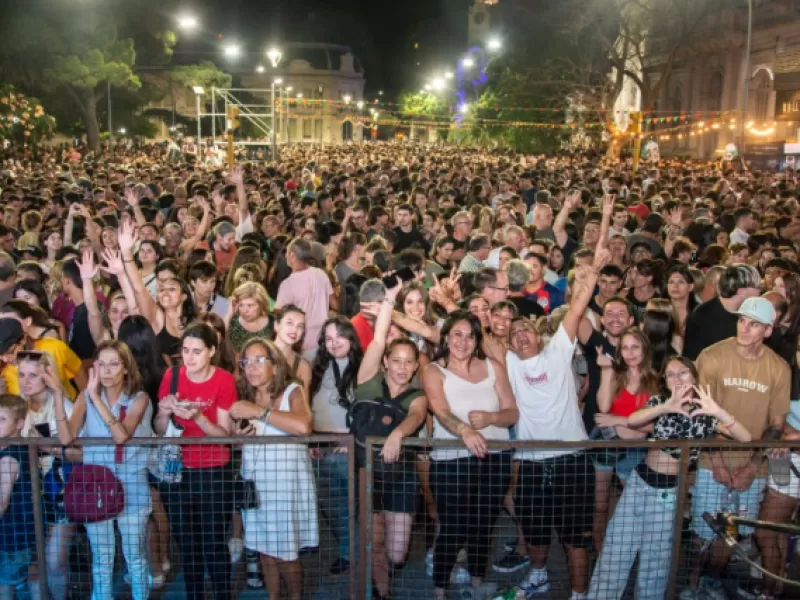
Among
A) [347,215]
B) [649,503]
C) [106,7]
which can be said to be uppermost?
Result: [106,7]

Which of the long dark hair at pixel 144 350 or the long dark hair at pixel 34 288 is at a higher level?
the long dark hair at pixel 34 288

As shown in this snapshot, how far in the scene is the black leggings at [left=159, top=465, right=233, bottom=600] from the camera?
496cm

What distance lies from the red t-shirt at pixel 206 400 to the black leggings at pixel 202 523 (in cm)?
6

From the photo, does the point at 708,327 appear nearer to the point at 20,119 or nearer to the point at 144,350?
the point at 144,350

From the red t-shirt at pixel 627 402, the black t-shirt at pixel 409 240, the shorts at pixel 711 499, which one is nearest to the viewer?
the shorts at pixel 711 499

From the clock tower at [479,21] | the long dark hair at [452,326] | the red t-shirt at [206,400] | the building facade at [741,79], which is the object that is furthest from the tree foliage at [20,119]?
the clock tower at [479,21]

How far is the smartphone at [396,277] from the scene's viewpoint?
18.8 feet

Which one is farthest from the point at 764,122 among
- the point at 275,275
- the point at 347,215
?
the point at 275,275

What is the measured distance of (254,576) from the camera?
18.3 feet

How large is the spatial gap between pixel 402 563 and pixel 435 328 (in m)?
1.70

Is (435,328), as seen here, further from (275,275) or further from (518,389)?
(275,275)

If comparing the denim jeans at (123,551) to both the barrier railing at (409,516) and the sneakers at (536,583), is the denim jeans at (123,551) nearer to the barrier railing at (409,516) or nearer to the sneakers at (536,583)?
the barrier railing at (409,516)

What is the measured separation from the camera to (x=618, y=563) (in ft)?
16.8

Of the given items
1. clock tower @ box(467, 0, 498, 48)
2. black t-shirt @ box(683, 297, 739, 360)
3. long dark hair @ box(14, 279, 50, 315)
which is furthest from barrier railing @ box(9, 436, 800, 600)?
clock tower @ box(467, 0, 498, 48)
